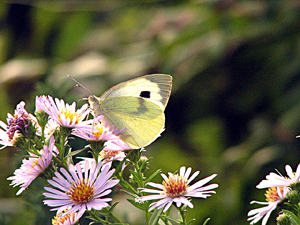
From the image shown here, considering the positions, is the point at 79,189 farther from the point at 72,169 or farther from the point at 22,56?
the point at 22,56

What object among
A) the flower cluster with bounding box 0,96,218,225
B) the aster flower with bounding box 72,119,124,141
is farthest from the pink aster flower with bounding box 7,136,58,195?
the aster flower with bounding box 72,119,124,141

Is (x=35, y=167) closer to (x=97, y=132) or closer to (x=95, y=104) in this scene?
(x=97, y=132)

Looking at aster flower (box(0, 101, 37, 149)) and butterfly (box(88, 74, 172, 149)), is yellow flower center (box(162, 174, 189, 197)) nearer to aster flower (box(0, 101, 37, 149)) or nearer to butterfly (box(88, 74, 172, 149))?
butterfly (box(88, 74, 172, 149))

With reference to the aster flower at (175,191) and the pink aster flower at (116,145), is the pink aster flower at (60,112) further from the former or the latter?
the aster flower at (175,191)

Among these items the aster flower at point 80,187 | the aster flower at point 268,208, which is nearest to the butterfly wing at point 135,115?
the aster flower at point 80,187

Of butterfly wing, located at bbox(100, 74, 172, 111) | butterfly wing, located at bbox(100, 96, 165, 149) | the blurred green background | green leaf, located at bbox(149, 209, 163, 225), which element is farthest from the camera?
the blurred green background

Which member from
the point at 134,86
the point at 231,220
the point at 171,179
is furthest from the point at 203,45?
the point at 171,179
